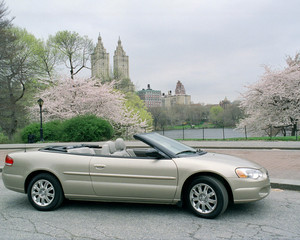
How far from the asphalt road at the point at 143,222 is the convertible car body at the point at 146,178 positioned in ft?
0.79

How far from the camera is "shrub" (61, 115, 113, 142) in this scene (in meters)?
19.8

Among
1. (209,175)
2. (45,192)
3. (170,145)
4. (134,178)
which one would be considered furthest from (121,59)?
(209,175)

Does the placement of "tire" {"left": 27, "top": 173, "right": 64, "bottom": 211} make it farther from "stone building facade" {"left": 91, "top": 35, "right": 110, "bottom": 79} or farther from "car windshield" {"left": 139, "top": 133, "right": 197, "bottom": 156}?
"stone building facade" {"left": 91, "top": 35, "right": 110, "bottom": 79}

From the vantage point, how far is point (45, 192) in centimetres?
509

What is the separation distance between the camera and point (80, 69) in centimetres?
4141

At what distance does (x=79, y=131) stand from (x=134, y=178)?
1574cm

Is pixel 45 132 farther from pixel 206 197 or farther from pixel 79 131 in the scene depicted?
pixel 206 197

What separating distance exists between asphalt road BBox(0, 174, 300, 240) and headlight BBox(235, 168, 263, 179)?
64 cm

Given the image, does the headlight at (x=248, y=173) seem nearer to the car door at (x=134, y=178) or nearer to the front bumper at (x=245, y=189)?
the front bumper at (x=245, y=189)

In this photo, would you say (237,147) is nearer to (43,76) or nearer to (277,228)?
(277,228)

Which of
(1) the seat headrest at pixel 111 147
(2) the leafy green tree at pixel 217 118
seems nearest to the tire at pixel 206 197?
(1) the seat headrest at pixel 111 147

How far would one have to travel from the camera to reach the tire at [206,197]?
4.44 meters

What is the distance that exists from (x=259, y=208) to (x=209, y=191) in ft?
3.79

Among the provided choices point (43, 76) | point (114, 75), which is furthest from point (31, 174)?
point (114, 75)
